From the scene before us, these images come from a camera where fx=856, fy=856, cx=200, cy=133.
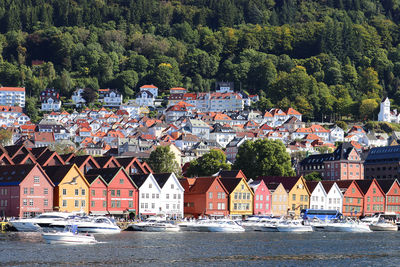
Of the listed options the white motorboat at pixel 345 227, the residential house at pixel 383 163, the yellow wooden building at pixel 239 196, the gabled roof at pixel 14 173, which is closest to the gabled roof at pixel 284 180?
the yellow wooden building at pixel 239 196

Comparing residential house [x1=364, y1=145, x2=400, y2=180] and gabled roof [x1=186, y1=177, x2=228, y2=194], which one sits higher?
residential house [x1=364, y1=145, x2=400, y2=180]

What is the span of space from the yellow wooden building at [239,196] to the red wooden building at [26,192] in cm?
2361

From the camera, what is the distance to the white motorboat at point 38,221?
80.2 meters

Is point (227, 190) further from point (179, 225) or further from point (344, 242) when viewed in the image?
point (344, 242)

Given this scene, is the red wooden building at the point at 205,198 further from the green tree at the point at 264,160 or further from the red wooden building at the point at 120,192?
the green tree at the point at 264,160

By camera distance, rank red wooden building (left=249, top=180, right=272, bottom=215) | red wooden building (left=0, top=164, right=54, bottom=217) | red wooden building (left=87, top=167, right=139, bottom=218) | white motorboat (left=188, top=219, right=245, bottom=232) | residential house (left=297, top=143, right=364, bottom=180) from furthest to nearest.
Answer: residential house (left=297, top=143, right=364, bottom=180) → red wooden building (left=249, top=180, right=272, bottom=215) → red wooden building (left=87, top=167, right=139, bottom=218) → white motorboat (left=188, top=219, right=245, bottom=232) → red wooden building (left=0, top=164, right=54, bottom=217)

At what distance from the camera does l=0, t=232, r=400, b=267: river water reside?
6012 cm

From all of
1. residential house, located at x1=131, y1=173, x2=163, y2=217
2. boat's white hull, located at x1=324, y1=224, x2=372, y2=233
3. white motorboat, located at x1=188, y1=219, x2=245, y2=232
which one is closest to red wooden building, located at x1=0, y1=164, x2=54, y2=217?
residential house, located at x1=131, y1=173, x2=163, y2=217

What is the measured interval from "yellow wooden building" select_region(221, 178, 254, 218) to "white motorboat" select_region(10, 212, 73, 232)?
90.6ft

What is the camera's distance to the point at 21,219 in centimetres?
8206

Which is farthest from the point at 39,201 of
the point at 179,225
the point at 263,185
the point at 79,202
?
the point at 263,185

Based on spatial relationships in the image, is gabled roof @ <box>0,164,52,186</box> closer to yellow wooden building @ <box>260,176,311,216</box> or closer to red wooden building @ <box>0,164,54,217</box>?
red wooden building @ <box>0,164,54,217</box>

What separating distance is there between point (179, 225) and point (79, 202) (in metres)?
11.1

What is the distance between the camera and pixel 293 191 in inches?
4309
